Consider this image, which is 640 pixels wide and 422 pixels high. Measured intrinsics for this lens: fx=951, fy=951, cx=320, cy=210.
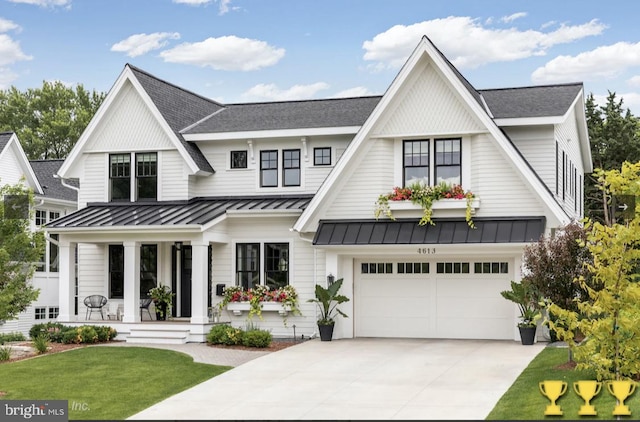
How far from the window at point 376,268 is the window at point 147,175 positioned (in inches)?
282

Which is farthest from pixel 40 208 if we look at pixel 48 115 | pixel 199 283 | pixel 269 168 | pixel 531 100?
pixel 48 115

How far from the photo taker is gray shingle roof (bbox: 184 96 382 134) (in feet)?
96.0

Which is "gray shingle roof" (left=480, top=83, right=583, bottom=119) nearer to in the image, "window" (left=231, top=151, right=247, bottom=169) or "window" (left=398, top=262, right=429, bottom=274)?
"window" (left=398, top=262, right=429, bottom=274)

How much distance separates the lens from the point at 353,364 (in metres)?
21.4

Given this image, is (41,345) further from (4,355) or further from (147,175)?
(147,175)

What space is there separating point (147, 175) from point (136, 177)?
0.39 m

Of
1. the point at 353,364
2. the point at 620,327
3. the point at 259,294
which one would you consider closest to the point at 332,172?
the point at 259,294

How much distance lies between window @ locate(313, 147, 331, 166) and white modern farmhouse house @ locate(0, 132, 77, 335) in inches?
473

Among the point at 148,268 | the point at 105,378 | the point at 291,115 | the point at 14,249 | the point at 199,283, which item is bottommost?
the point at 105,378

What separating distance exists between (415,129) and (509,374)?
8.63 m

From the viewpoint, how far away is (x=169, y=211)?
28.4 metres

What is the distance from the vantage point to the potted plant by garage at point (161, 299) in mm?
28875

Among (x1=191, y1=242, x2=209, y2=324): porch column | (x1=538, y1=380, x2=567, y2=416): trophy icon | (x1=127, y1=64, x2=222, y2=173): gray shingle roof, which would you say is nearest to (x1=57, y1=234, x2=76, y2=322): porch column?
(x1=191, y1=242, x2=209, y2=324): porch column

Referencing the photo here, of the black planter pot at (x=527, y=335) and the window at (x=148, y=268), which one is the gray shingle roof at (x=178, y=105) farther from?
the black planter pot at (x=527, y=335)
